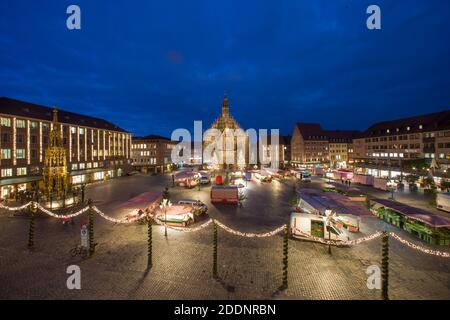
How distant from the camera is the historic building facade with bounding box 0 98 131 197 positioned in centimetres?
3269

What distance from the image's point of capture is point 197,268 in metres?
12.0

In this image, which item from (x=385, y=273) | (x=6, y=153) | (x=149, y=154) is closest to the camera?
(x=385, y=273)

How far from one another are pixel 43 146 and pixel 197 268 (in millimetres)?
41726

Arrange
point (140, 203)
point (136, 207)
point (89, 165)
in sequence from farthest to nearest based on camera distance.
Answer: point (89, 165), point (140, 203), point (136, 207)

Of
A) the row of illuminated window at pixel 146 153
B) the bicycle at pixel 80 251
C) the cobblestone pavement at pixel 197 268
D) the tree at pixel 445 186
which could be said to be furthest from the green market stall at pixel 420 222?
the row of illuminated window at pixel 146 153

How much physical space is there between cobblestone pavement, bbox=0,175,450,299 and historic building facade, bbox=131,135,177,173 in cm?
5676

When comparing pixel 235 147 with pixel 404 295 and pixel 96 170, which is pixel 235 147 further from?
pixel 404 295

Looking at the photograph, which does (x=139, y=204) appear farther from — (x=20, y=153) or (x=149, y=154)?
(x=149, y=154)

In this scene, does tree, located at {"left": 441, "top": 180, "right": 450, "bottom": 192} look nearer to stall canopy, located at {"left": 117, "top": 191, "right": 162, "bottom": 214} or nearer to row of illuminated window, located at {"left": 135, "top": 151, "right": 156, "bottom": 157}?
stall canopy, located at {"left": 117, "top": 191, "right": 162, "bottom": 214}

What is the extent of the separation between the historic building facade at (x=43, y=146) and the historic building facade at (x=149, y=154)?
12886 millimetres

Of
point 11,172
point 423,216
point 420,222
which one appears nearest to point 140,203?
point 423,216

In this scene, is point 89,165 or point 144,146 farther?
point 144,146

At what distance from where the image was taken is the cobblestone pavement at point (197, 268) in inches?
390
